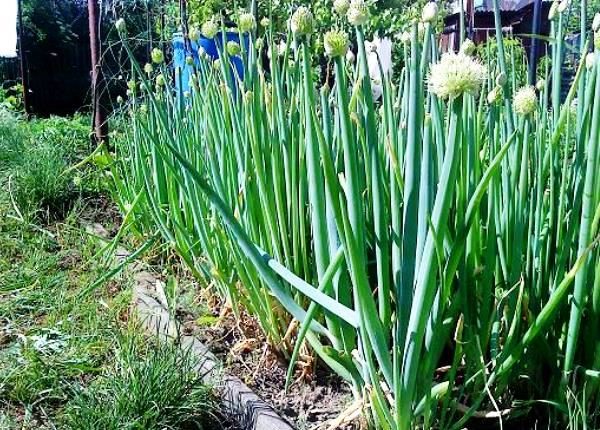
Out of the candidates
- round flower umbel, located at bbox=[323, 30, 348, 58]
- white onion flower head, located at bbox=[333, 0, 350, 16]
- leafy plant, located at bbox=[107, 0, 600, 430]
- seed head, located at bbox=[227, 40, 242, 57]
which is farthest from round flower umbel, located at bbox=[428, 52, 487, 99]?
seed head, located at bbox=[227, 40, 242, 57]

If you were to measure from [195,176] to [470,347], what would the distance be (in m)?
0.60

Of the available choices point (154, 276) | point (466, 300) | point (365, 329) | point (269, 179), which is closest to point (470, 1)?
point (269, 179)

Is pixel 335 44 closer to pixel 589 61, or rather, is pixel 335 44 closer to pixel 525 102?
pixel 525 102

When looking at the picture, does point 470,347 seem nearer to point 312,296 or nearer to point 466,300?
point 466,300

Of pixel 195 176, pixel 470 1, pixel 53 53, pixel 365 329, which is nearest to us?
pixel 365 329

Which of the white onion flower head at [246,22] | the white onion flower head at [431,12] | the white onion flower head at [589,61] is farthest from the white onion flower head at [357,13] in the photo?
the white onion flower head at [246,22]

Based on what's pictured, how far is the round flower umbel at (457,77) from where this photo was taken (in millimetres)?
866

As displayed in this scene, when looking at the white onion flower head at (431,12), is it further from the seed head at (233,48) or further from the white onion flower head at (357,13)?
the seed head at (233,48)

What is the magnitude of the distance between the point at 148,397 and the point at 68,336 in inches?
22.0

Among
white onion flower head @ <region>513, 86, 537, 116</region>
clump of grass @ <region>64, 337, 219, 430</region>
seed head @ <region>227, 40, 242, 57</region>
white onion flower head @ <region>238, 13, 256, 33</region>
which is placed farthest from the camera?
seed head @ <region>227, 40, 242, 57</region>

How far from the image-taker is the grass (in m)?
1.40

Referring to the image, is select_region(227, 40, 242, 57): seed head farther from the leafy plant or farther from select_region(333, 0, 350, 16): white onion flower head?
select_region(333, 0, 350, 16): white onion flower head

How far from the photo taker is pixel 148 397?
1.39m

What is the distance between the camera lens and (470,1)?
5.81 feet
